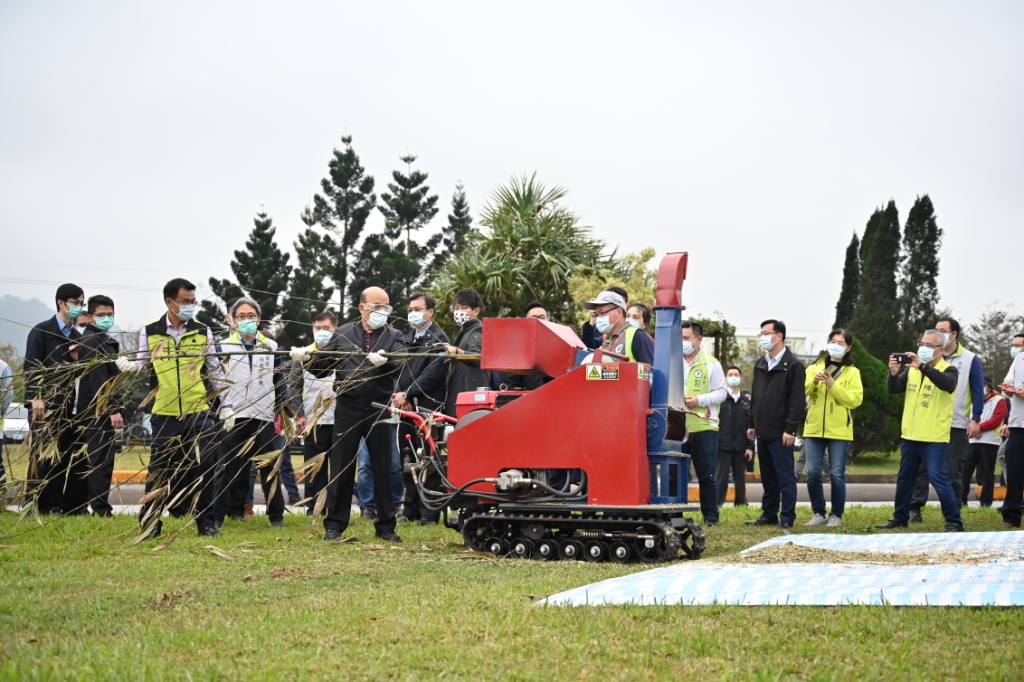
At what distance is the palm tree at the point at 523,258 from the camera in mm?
23812

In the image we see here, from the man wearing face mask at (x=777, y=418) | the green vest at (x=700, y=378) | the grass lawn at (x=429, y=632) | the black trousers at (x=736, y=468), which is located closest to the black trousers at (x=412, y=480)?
the grass lawn at (x=429, y=632)

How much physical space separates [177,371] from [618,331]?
3826 mm

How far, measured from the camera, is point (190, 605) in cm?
561

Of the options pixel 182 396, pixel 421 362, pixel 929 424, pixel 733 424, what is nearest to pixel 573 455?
pixel 421 362

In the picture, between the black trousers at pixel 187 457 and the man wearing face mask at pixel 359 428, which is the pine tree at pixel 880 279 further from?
the black trousers at pixel 187 457

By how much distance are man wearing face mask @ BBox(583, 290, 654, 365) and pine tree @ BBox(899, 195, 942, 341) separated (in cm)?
3409

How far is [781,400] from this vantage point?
35.9ft

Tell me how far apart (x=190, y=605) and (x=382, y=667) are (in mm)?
1886

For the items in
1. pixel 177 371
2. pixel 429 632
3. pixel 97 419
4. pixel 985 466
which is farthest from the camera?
pixel 985 466

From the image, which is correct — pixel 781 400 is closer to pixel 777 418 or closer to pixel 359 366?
pixel 777 418

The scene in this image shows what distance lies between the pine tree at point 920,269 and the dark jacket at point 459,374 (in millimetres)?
33037

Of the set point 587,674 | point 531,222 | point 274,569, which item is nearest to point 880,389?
point 531,222

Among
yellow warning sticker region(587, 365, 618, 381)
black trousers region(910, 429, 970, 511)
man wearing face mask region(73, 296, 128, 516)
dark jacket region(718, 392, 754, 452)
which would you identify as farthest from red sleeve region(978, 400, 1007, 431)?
man wearing face mask region(73, 296, 128, 516)

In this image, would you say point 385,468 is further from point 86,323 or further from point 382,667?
point 382,667
